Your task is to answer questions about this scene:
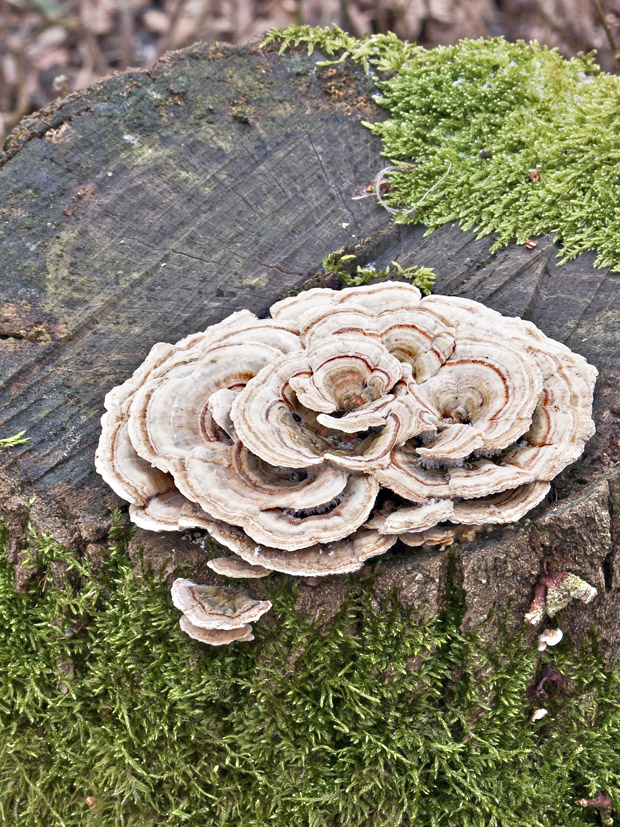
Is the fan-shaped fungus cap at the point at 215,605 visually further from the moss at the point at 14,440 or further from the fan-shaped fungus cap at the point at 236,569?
the moss at the point at 14,440

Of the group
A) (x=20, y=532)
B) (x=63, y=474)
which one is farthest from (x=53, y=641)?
(x=63, y=474)

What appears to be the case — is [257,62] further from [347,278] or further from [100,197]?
[347,278]

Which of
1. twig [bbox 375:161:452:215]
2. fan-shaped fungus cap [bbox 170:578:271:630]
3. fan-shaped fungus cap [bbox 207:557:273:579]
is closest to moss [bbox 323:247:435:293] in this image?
twig [bbox 375:161:452:215]

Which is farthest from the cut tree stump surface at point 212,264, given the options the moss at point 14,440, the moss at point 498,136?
the moss at point 498,136

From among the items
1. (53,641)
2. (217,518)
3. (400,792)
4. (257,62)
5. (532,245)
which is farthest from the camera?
(257,62)

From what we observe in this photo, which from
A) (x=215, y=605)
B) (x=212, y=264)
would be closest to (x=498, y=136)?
(x=212, y=264)

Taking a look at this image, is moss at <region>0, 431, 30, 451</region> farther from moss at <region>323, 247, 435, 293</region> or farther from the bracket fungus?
moss at <region>323, 247, 435, 293</region>
